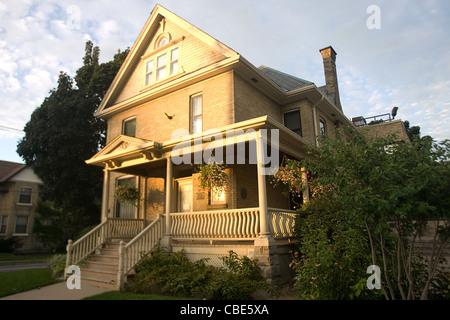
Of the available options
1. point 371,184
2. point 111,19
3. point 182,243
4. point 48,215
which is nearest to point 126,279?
point 182,243

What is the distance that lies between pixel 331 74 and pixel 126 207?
1364 cm

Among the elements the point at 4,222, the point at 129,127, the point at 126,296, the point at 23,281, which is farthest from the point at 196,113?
the point at 4,222

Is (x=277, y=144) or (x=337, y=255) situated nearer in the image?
(x=337, y=255)

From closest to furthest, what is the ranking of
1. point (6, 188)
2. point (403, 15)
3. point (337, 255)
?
point (337, 255) < point (403, 15) < point (6, 188)

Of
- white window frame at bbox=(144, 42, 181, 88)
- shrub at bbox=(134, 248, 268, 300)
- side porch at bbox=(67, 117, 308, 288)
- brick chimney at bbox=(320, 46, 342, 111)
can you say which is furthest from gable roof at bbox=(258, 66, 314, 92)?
shrub at bbox=(134, 248, 268, 300)

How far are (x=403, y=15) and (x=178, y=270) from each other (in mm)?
8765

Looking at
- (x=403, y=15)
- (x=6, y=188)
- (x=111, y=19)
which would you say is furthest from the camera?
(x=6, y=188)

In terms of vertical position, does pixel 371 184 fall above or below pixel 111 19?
below

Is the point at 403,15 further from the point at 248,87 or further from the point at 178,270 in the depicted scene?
the point at 178,270

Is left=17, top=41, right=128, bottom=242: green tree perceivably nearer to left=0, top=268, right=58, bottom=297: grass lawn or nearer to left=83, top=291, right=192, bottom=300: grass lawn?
left=0, top=268, right=58, bottom=297: grass lawn

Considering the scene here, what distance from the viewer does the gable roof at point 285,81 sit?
540 inches

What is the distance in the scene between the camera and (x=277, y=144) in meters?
9.29

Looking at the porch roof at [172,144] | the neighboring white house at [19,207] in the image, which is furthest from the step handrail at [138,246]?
the neighboring white house at [19,207]

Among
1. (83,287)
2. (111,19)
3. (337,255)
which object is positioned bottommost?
(83,287)
